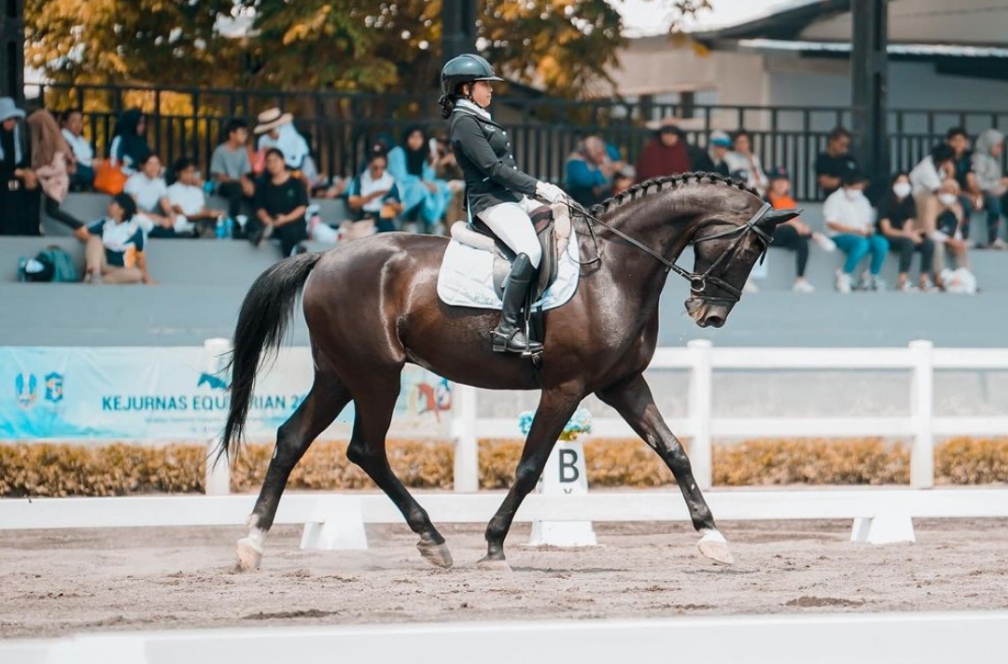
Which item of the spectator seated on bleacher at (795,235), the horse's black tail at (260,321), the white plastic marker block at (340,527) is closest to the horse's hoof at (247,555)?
the horse's black tail at (260,321)

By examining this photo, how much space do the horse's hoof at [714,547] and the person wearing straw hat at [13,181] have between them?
9.33m

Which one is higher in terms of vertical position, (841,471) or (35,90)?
(35,90)

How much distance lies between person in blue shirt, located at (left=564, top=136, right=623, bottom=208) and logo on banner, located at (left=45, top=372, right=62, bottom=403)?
6.39 metres

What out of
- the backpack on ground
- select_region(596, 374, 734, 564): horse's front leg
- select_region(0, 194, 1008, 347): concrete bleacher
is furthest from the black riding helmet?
the backpack on ground

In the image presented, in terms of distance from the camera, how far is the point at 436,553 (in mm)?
8359

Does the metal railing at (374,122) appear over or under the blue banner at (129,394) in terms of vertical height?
over

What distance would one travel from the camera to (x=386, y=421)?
332 inches

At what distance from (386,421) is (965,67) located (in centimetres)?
1804

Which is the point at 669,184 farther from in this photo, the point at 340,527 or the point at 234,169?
the point at 234,169

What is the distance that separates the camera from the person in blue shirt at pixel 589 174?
55.0 ft

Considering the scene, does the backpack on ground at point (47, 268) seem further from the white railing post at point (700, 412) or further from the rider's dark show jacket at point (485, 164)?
the rider's dark show jacket at point (485, 164)

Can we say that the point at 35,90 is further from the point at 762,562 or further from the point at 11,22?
the point at 762,562

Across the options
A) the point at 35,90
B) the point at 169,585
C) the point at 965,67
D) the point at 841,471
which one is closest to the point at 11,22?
the point at 35,90

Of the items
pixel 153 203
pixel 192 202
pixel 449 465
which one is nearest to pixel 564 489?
pixel 449 465
